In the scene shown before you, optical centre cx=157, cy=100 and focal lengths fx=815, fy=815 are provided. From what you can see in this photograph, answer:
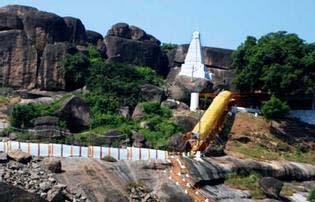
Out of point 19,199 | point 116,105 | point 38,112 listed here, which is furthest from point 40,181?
point 116,105

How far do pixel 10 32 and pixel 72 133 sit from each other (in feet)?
38.0

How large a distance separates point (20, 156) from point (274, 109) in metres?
19.3

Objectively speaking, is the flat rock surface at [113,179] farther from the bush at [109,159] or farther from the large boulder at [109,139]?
the large boulder at [109,139]

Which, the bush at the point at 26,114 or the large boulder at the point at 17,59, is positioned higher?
the large boulder at the point at 17,59

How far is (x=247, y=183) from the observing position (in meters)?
41.9

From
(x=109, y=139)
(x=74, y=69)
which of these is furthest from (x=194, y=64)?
(x=109, y=139)

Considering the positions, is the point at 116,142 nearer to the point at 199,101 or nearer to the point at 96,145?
the point at 96,145

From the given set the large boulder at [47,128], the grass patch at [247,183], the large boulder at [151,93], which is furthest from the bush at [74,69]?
the grass patch at [247,183]

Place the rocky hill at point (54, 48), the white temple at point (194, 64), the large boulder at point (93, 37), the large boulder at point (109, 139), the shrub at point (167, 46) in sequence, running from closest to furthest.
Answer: the large boulder at point (109, 139), the rocky hill at point (54, 48), the white temple at point (194, 64), the large boulder at point (93, 37), the shrub at point (167, 46)

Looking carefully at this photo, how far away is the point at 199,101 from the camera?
53.6 meters

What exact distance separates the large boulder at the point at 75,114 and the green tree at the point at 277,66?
36.6ft

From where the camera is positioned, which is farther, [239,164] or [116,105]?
[116,105]

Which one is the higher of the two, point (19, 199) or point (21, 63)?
point (21, 63)

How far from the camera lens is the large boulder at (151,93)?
5238 centimetres
